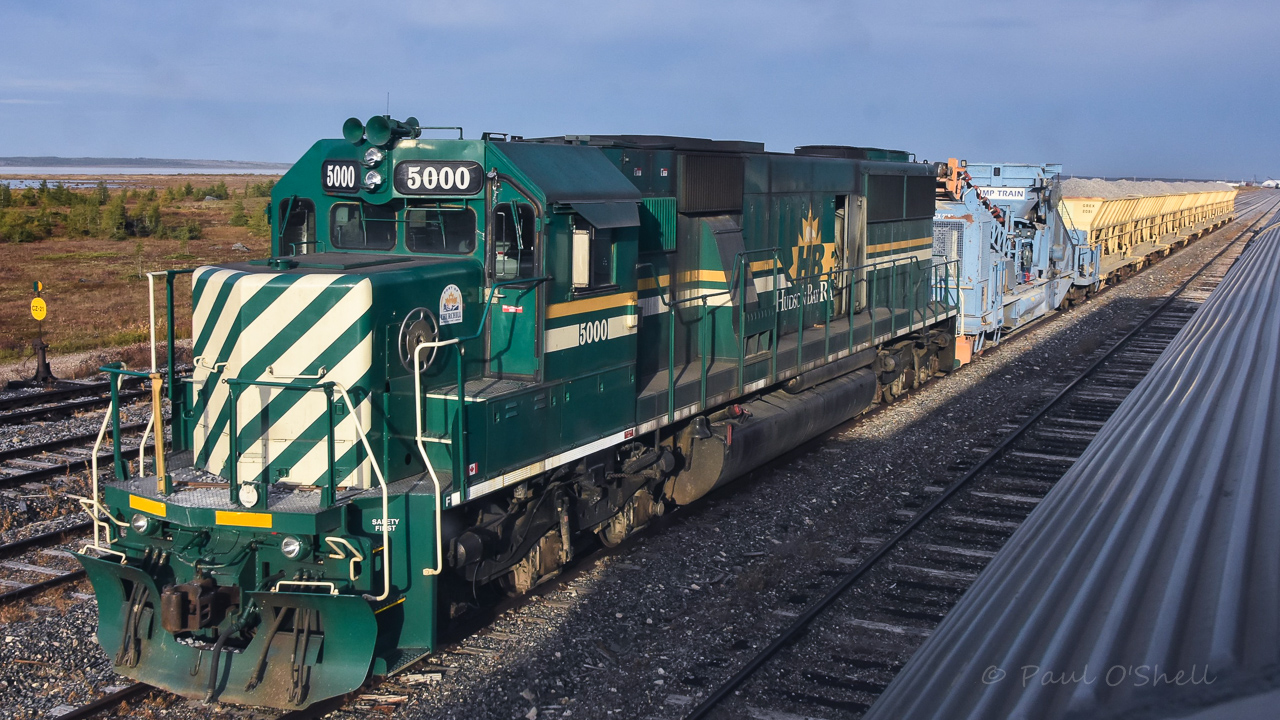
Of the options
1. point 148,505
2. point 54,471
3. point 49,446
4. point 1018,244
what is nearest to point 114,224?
point 49,446

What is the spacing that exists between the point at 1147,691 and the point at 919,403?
12.4 meters

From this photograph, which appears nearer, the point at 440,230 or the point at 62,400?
the point at 440,230

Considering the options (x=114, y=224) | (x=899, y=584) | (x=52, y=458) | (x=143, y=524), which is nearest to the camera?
(x=143, y=524)

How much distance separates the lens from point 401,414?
641cm

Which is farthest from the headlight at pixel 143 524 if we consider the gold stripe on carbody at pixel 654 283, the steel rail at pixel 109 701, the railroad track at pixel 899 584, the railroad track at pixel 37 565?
the gold stripe on carbody at pixel 654 283

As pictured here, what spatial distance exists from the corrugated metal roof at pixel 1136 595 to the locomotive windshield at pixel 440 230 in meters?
4.02

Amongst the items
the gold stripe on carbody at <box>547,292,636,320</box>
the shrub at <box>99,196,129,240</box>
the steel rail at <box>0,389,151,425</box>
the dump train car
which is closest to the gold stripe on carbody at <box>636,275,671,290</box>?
the gold stripe on carbody at <box>547,292,636,320</box>

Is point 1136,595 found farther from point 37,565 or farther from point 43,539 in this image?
point 43,539

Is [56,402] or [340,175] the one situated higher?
[340,175]

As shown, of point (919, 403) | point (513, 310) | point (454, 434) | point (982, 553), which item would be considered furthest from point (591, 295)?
point (919, 403)

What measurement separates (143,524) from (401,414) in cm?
159

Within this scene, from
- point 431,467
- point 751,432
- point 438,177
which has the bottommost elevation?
point 751,432

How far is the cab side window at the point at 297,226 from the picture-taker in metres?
7.33

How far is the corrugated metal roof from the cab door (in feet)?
11.6
